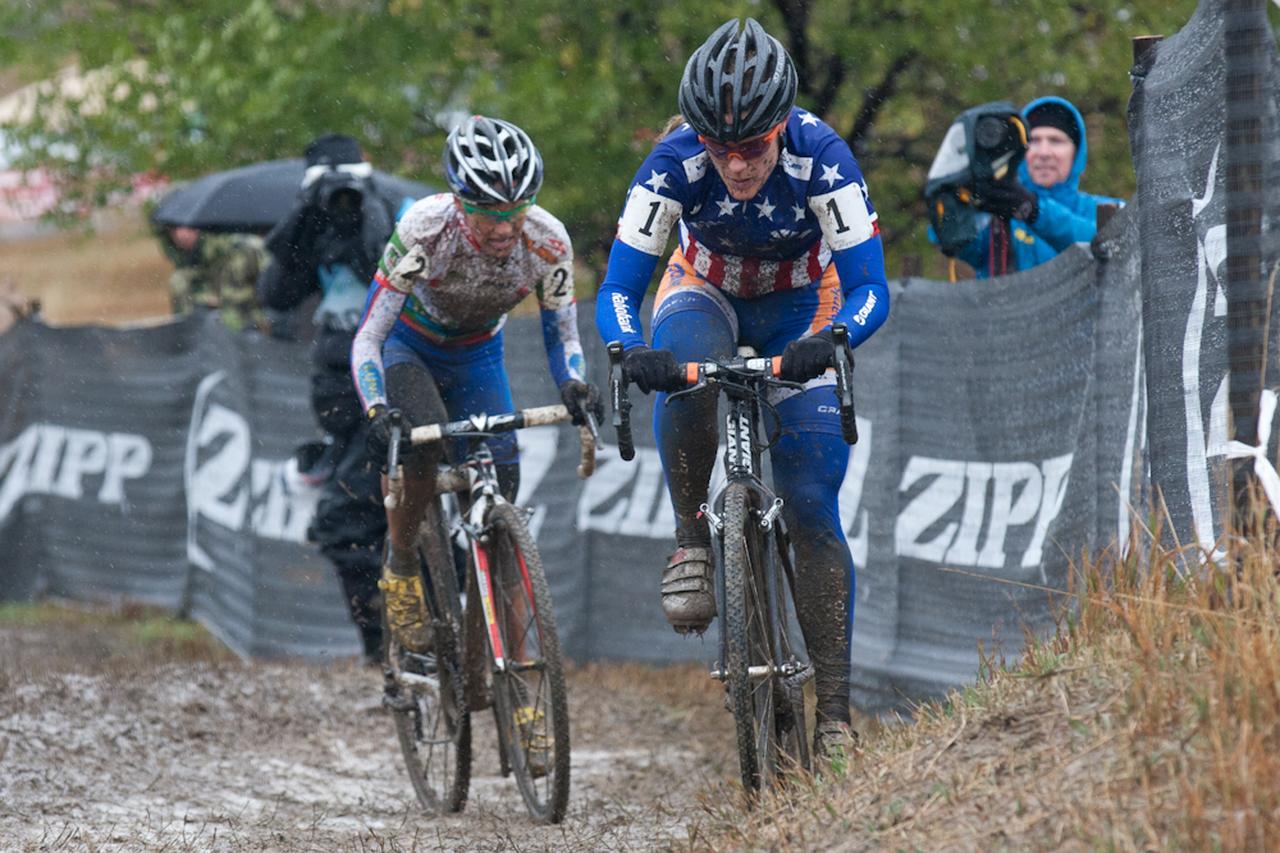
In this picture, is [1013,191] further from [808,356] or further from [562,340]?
[808,356]

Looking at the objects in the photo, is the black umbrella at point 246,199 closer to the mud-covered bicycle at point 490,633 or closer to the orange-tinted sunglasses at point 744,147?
the mud-covered bicycle at point 490,633

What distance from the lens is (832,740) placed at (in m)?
5.43

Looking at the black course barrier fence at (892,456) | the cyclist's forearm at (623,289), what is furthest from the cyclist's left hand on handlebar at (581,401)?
the black course barrier fence at (892,456)

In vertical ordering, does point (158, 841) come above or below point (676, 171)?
below

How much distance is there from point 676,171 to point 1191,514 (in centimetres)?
192

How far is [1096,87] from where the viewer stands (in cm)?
1392

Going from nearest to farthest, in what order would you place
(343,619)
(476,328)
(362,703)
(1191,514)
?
(1191,514) < (476,328) < (362,703) < (343,619)

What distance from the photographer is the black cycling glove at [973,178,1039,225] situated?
7711mm

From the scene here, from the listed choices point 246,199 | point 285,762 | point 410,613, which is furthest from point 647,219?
point 246,199

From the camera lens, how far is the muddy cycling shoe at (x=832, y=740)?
5.14m

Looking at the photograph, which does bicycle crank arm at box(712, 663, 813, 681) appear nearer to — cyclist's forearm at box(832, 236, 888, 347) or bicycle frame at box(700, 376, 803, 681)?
bicycle frame at box(700, 376, 803, 681)

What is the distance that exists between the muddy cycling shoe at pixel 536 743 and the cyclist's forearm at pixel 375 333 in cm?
137

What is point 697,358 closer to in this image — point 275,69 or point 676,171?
point 676,171

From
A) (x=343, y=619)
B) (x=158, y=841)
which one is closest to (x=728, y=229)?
(x=158, y=841)
